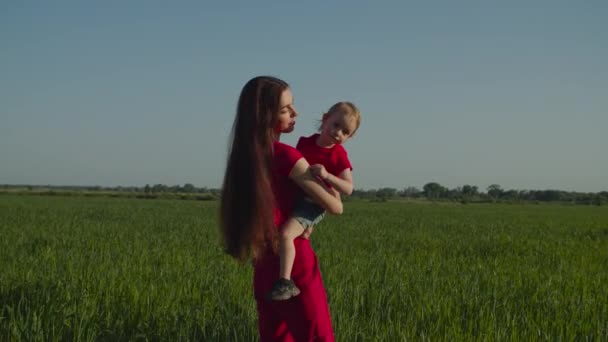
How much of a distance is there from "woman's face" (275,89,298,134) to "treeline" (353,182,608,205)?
93.7m

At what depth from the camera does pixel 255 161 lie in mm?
2525

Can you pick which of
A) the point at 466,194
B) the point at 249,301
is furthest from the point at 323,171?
the point at 466,194

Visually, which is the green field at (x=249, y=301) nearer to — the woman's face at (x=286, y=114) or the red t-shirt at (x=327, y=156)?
the red t-shirt at (x=327, y=156)

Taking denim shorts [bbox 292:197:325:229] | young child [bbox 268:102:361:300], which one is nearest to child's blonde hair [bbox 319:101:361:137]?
young child [bbox 268:102:361:300]

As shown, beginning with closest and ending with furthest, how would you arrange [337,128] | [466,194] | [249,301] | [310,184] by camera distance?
[310,184] → [337,128] → [249,301] → [466,194]

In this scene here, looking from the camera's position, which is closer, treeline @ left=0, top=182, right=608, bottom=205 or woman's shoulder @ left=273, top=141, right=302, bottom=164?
woman's shoulder @ left=273, top=141, right=302, bottom=164

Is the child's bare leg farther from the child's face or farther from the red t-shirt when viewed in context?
the child's face

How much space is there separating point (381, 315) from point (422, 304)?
0.51 meters

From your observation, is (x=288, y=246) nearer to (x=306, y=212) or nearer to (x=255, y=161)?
(x=306, y=212)

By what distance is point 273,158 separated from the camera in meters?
2.55

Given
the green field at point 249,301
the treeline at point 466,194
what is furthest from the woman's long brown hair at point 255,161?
the treeline at point 466,194

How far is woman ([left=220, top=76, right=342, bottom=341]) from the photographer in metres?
2.51

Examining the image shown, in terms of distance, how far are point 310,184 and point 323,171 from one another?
0.08 meters

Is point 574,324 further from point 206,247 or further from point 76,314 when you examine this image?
point 206,247
